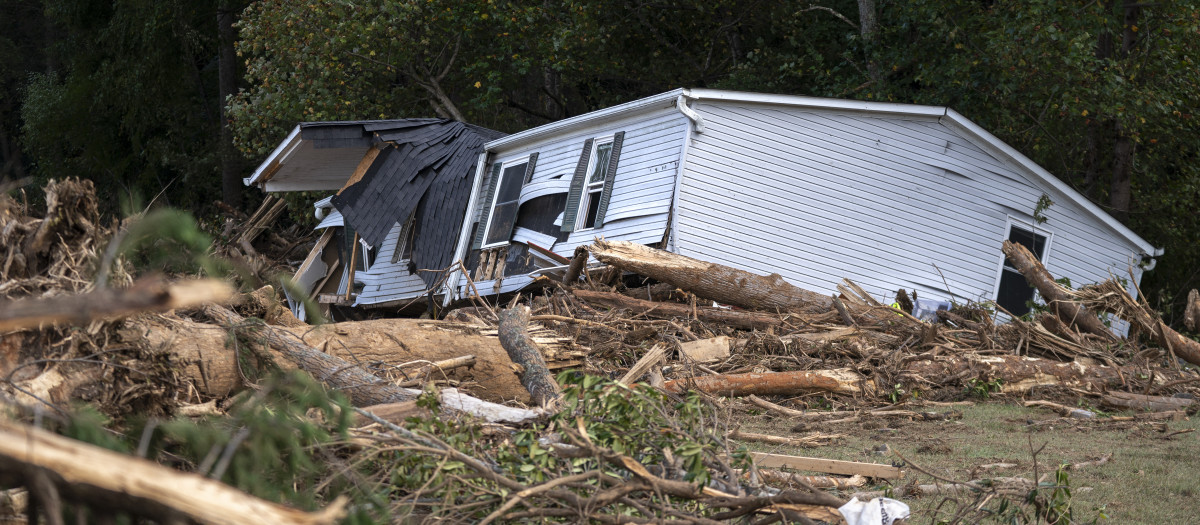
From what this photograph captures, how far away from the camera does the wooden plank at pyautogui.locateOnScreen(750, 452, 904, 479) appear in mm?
5406

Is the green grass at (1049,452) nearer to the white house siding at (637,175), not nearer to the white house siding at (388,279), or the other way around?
the white house siding at (637,175)

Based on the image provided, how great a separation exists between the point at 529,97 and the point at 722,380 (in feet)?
72.3

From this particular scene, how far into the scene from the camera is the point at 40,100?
100ft

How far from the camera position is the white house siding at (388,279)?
57.0ft

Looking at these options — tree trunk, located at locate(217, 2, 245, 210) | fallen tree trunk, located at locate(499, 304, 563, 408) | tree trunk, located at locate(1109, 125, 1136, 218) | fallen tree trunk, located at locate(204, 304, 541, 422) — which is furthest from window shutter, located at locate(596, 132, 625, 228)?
tree trunk, located at locate(217, 2, 245, 210)

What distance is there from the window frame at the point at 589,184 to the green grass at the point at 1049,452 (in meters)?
6.34

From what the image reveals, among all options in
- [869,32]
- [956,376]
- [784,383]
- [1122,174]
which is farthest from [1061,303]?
[869,32]

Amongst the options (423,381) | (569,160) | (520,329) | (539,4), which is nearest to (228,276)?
(423,381)

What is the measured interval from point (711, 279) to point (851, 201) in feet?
12.8

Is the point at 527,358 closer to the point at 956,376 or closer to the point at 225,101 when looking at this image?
the point at 956,376

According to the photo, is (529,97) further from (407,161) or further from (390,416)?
(390,416)

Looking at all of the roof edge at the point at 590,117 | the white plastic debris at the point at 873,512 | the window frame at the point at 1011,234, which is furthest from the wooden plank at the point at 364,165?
the white plastic debris at the point at 873,512

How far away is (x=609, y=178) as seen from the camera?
13.6 meters

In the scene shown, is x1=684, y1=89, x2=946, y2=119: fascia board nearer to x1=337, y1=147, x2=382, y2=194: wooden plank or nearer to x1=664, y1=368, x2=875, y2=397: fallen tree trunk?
x1=664, y1=368, x2=875, y2=397: fallen tree trunk
